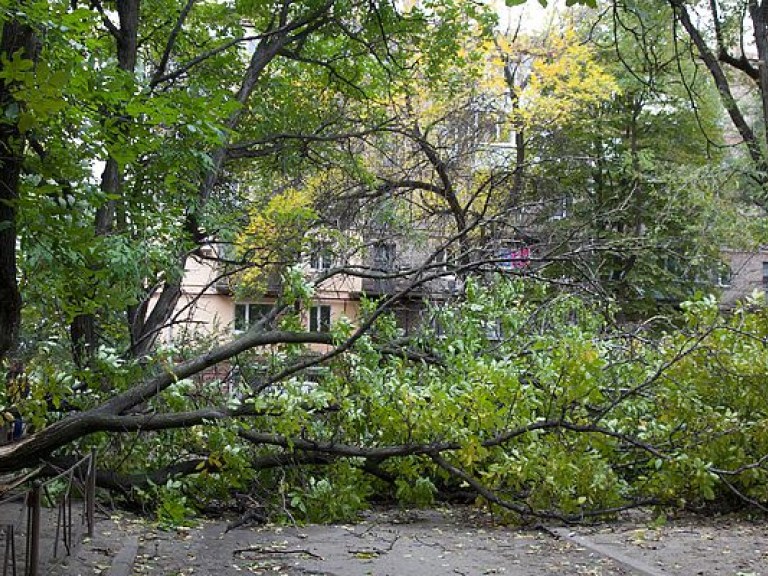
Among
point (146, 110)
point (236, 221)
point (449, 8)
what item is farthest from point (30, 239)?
point (449, 8)

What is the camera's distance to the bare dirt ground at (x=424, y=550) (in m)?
7.02

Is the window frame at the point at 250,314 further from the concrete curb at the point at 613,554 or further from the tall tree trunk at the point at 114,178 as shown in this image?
the concrete curb at the point at 613,554

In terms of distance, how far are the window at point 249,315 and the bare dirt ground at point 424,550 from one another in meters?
2.98

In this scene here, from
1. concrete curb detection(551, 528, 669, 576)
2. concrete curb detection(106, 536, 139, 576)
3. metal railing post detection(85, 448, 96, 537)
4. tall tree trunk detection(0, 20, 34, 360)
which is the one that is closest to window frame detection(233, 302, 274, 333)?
metal railing post detection(85, 448, 96, 537)

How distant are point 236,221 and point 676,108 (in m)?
17.6

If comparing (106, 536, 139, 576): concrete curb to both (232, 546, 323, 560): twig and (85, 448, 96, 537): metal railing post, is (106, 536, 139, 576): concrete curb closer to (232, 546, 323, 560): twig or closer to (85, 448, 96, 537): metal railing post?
(85, 448, 96, 537): metal railing post

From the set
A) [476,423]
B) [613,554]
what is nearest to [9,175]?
[476,423]

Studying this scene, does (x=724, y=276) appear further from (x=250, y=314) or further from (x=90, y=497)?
(x=90, y=497)

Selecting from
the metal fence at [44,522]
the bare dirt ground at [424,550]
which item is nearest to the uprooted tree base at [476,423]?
the bare dirt ground at [424,550]

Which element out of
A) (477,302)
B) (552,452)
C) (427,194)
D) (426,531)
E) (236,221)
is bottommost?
(426,531)

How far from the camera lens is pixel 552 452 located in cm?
873

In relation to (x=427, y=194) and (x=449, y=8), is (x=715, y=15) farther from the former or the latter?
(x=427, y=194)

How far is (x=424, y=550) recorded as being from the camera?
26.6 feet

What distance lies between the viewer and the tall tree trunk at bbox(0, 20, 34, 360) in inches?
222
